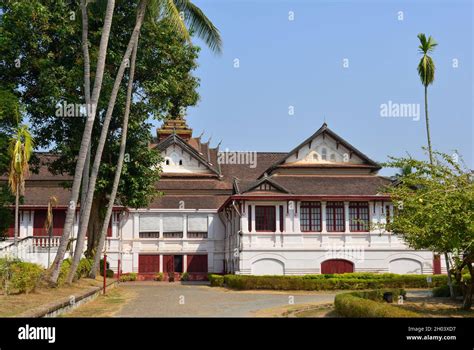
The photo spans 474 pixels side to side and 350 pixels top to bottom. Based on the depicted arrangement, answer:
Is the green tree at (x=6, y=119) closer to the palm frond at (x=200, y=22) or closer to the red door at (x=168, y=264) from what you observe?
the palm frond at (x=200, y=22)

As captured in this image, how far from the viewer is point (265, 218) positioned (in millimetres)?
37375

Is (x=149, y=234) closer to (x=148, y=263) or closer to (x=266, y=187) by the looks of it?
(x=148, y=263)

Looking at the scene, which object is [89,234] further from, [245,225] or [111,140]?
[245,225]

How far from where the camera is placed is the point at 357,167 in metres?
42.5

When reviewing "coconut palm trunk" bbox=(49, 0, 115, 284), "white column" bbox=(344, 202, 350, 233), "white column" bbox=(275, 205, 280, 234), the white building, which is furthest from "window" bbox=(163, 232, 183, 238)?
"coconut palm trunk" bbox=(49, 0, 115, 284)

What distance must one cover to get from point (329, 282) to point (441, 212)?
16525mm

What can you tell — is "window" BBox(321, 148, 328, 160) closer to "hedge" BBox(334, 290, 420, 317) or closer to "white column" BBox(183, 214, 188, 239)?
"white column" BBox(183, 214, 188, 239)

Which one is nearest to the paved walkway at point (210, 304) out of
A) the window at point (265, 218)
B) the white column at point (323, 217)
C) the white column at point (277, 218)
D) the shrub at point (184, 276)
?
the white column at point (277, 218)

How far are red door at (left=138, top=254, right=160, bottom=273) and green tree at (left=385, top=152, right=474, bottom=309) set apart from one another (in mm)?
27076

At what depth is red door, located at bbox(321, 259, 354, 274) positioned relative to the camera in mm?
37469

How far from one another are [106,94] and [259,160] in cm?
2946

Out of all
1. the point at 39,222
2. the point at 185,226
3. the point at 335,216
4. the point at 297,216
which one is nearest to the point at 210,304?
the point at 297,216
